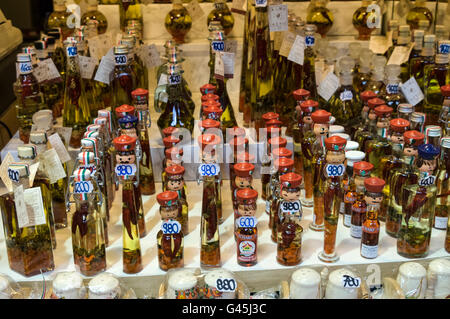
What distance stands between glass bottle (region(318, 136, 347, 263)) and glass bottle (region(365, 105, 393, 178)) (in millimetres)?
378

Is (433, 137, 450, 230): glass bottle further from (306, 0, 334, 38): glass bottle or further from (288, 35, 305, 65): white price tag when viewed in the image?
A: (306, 0, 334, 38): glass bottle

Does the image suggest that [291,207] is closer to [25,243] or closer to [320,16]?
[25,243]

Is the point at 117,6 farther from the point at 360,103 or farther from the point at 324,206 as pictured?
the point at 324,206

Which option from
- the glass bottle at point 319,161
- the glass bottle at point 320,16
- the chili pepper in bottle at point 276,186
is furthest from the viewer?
the glass bottle at point 320,16

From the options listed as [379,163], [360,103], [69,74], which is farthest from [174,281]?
[360,103]

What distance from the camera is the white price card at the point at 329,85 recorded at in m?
2.27

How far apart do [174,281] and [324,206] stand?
52 cm

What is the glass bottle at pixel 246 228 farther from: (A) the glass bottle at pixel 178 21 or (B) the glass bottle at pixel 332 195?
(A) the glass bottle at pixel 178 21

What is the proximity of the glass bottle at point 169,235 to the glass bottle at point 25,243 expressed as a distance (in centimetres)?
33

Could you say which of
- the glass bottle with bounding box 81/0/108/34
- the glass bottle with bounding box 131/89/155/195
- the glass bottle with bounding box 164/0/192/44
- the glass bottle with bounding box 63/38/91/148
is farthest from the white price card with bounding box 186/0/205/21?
the glass bottle with bounding box 131/89/155/195

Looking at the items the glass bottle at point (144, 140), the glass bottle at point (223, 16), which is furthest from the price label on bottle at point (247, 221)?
the glass bottle at point (223, 16)

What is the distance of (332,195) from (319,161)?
0.20 meters

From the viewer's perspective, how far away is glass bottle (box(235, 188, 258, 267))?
1.56m

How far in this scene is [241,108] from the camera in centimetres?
256
